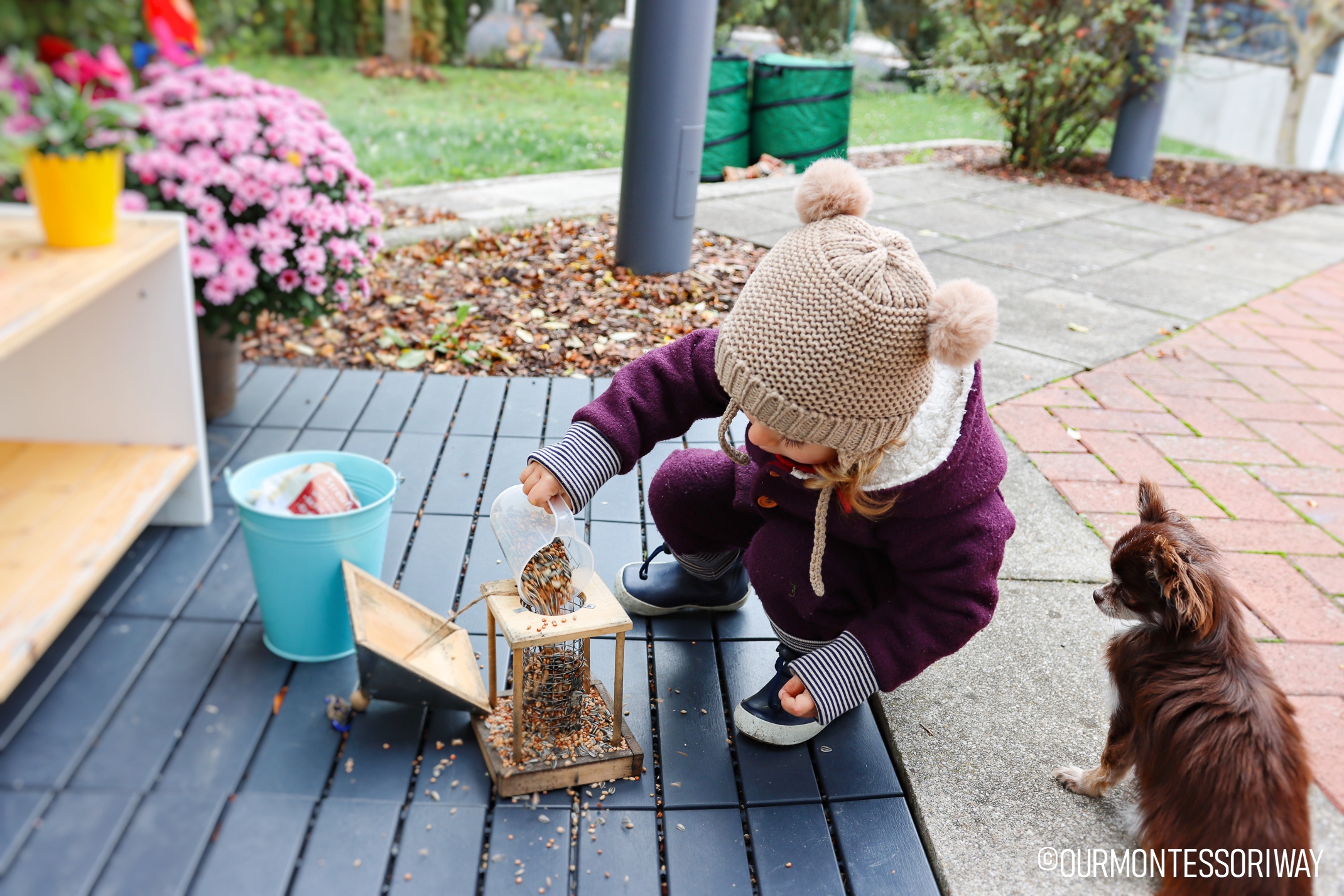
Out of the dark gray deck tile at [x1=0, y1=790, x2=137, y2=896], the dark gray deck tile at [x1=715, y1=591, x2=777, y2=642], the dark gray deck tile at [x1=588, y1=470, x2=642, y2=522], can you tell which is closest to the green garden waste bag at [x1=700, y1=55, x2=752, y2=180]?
the dark gray deck tile at [x1=588, y1=470, x2=642, y2=522]

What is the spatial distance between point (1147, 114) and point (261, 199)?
7.32 metres

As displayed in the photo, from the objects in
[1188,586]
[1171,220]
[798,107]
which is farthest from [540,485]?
[1171,220]

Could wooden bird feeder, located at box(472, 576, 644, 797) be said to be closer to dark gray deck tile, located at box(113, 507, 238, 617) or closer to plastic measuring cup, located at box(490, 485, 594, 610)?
plastic measuring cup, located at box(490, 485, 594, 610)

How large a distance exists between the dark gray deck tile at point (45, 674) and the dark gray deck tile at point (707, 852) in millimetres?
1229

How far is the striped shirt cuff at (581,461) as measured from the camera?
6.11 ft

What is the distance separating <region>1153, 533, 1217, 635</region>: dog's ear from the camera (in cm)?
164

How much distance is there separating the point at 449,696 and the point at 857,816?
0.81m

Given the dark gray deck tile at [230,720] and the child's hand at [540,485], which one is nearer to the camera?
the dark gray deck tile at [230,720]

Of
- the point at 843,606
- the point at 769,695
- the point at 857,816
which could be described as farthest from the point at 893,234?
the point at 857,816

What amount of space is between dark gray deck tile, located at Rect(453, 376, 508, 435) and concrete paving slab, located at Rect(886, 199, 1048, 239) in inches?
134

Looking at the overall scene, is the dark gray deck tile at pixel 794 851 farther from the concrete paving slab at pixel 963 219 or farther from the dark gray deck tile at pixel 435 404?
the concrete paving slab at pixel 963 219

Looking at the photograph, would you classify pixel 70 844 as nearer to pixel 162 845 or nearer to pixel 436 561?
pixel 162 845

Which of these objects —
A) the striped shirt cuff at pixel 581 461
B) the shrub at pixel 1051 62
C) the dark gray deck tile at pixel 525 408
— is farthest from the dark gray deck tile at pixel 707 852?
the shrub at pixel 1051 62

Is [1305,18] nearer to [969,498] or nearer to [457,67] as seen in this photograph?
[457,67]
